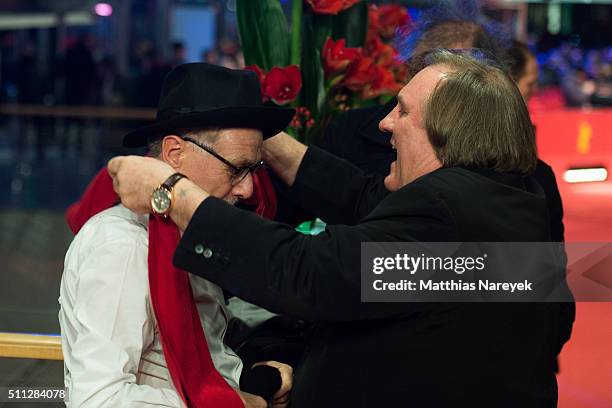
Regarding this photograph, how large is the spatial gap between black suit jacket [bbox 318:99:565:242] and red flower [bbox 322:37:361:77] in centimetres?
20

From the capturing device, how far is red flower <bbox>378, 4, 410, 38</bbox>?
348 cm

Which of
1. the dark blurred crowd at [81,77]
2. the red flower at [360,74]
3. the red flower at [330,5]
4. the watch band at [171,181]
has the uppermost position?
the red flower at [330,5]

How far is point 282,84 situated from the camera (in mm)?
2906

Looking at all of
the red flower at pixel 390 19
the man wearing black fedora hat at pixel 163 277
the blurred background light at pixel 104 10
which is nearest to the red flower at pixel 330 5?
the red flower at pixel 390 19

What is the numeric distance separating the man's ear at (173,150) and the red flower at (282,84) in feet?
2.78

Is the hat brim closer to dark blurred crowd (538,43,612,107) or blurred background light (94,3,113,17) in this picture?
dark blurred crowd (538,43,612,107)

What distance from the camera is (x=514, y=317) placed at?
1857 mm

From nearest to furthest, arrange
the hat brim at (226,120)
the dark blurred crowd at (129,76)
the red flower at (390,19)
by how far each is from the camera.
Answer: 1. the hat brim at (226,120)
2. the red flower at (390,19)
3. the dark blurred crowd at (129,76)

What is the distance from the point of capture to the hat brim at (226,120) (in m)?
2.02

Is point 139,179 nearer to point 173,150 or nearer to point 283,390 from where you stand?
point 173,150

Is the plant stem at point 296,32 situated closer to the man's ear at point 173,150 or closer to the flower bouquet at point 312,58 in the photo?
the flower bouquet at point 312,58

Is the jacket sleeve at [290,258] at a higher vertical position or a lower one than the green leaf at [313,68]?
lower

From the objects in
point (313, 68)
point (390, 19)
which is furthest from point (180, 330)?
point (390, 19)

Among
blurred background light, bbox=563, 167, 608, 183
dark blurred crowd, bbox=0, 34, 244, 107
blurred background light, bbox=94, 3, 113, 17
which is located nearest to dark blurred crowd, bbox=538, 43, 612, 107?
dark blurred crowd, bbox=0, 34, 244, 107
